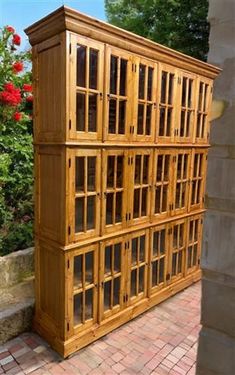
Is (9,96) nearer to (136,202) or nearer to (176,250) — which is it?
(136,202)

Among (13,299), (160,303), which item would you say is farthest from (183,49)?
(13,299)

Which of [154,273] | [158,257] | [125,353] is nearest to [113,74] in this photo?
[158,257]

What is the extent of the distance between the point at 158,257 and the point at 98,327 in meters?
1.00

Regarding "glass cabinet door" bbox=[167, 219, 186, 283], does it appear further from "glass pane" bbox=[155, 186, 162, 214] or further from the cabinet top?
the cabinet top

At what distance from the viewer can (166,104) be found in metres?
3.22

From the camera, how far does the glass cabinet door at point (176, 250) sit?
361 centimetres

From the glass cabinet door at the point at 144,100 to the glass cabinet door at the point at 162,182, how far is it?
28 cm

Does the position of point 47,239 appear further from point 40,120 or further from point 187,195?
point 187,195

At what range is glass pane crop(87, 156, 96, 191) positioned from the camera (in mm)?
2590

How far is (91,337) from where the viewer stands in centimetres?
279

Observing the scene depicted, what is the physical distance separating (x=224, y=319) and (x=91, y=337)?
226 cm

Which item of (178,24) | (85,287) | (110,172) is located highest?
(178,24)

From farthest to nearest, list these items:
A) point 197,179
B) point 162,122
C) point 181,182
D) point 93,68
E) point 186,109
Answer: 1. point 197,179
2. point 181,182
3. point 186,109
4. point 162,122
5. point 93,68

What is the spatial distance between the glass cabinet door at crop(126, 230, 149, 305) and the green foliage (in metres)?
4.63
